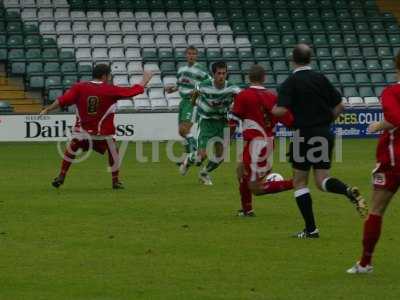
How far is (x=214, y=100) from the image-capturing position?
18125mm

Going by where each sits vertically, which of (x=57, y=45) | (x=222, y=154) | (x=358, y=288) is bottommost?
(x=358, y=288)

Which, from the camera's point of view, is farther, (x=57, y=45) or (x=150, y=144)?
(x=57, y=45)

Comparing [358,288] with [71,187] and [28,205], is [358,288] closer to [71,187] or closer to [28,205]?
[28,205]

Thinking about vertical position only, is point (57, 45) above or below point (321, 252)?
above

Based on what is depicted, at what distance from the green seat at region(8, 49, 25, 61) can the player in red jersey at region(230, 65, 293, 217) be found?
21.3 meters

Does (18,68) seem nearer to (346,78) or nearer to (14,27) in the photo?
(14,27)

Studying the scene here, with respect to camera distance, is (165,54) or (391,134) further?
(165,54)

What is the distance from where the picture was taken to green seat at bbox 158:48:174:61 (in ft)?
120

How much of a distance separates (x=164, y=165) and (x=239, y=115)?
1041cm

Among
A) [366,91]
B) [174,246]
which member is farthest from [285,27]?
[174,246]

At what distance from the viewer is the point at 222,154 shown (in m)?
18.4

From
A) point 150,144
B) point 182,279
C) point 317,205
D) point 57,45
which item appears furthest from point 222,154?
point 57,45

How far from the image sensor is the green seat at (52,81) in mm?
34234

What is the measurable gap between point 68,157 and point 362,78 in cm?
2072
